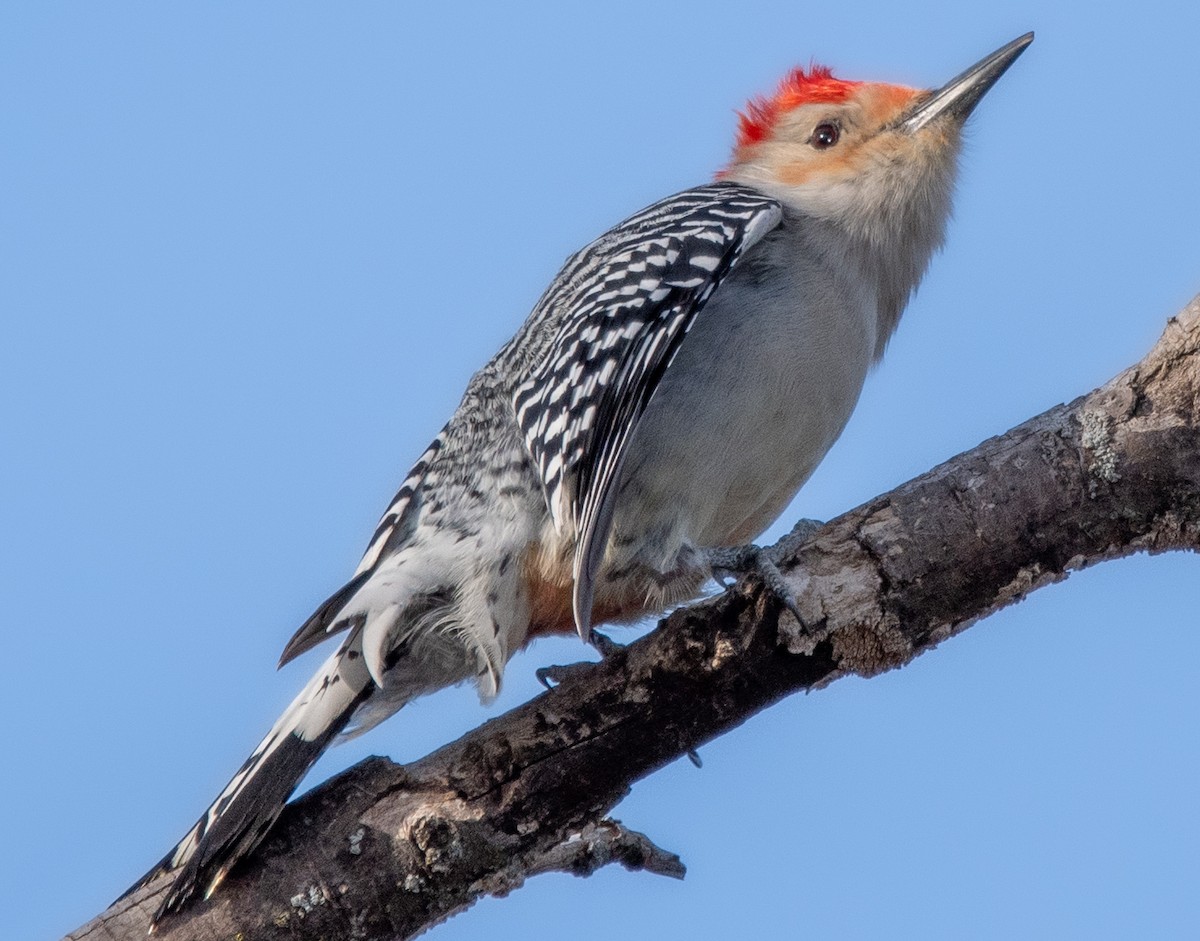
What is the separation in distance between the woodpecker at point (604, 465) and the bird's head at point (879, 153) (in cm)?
13

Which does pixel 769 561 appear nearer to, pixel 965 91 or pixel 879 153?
pixel 879 153

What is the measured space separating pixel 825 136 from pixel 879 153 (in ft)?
1.26

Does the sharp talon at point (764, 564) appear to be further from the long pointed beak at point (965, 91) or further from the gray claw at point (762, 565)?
the long pointed beak at point (965, 91)

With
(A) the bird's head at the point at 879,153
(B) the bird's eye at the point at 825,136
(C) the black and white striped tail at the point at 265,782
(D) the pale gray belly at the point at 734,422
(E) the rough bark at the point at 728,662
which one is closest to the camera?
(E) the rough bark at the point at 728,662

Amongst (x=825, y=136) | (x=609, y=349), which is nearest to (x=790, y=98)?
(x=825, y=136)

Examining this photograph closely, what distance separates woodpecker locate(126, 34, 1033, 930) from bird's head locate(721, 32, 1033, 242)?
0.41 ft

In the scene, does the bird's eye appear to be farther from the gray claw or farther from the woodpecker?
the gray claw

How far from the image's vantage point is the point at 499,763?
14.3ft

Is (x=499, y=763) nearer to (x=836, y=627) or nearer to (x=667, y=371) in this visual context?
(x=836, y=627)

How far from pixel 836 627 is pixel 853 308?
2.06 m

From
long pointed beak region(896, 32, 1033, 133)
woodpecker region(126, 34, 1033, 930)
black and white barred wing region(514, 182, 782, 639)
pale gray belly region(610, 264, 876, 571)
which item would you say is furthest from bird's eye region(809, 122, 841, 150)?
pale gray belly region(610, 264, 876, 571)

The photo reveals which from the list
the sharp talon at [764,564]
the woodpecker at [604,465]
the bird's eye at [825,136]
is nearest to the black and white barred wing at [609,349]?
the woodpecker at [604,465]

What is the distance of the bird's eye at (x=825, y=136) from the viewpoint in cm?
662

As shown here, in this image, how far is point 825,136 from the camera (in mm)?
6664
